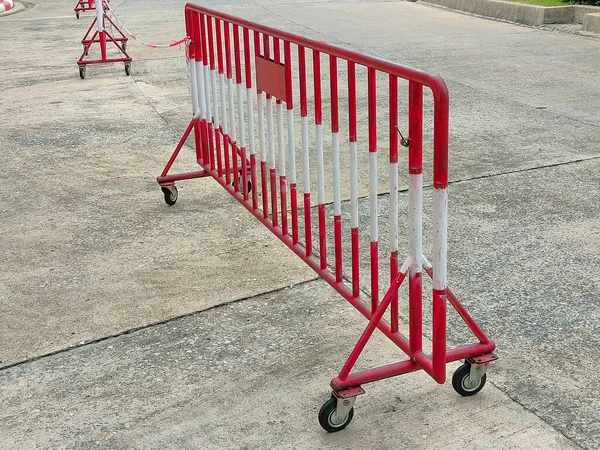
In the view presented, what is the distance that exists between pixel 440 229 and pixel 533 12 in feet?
37.3

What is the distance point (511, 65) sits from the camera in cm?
1062

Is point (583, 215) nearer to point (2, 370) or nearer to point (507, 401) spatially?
point (507, 401)

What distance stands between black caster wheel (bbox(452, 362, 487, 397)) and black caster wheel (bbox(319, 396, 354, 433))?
48 centimetres

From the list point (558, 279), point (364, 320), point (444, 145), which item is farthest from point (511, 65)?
point (444, 145)

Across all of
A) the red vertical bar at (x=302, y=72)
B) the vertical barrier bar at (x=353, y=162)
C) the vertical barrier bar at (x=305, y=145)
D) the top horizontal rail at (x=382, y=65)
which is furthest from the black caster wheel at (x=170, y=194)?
the vertical barrier bar at (x=353, y=162)

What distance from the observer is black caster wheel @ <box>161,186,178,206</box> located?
6078 mm

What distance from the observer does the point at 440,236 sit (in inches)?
130

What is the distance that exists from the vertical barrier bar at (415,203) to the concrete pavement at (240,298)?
372 millimetres

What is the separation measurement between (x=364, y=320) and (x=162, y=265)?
1415 millimetres

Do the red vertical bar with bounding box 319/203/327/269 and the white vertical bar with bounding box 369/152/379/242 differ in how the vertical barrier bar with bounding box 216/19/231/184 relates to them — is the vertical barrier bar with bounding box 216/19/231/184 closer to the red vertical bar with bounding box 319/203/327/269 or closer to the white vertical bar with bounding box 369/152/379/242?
the red vertical bar with bounding box 319/203/327/269

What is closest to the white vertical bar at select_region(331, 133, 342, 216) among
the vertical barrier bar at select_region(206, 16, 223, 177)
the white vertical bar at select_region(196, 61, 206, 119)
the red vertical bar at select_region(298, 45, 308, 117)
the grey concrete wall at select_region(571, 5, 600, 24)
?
the red vertical bar at select_region(298, 45, 308, 117)

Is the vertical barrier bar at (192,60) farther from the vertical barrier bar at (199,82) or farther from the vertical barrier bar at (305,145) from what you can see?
the vertical barrier bar at (305,145)

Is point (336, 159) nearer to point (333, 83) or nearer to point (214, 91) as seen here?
point (333, 83)

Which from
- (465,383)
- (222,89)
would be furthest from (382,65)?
(222,89)
